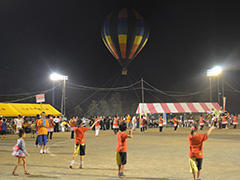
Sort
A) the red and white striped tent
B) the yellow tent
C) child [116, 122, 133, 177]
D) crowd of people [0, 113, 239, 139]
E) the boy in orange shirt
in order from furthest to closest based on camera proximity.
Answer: the red and white striped tent → the yellow tent → crowd of people [0, 113, 239, 139] → the boy in orange shirt → child [116, 122, 133, 177]

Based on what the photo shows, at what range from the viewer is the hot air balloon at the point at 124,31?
40.2 meters

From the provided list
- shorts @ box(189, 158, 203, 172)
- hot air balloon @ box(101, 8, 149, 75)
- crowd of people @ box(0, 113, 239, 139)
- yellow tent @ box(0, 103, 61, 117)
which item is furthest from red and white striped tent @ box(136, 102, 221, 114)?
shorts @ box(189, 158, 203, 172)

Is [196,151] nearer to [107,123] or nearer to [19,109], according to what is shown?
[19,109]

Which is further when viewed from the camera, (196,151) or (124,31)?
(124,31)

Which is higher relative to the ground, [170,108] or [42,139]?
[170,108]

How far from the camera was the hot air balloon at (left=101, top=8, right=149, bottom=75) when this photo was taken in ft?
132

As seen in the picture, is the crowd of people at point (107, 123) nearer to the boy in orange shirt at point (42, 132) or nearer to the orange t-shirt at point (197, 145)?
the boy in orange shirt at point (42, 132)

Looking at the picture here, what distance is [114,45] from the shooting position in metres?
41.1

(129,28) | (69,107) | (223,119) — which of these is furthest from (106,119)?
(69,107)

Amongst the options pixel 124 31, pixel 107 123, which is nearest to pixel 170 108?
pixel 107 123

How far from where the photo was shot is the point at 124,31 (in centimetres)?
4016

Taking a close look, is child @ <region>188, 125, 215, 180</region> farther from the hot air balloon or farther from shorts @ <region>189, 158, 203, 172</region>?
the hot air balloon

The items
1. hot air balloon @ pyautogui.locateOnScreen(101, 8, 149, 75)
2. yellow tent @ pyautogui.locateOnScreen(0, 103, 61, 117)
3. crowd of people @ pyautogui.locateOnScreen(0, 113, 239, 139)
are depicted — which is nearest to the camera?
crowd of people @ pyautogui.locateOnScreen(0, 113, 239, 139)

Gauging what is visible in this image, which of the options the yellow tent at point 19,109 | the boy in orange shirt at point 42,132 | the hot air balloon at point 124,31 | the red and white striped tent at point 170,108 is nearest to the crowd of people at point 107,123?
the yellow tent at point 19,109
